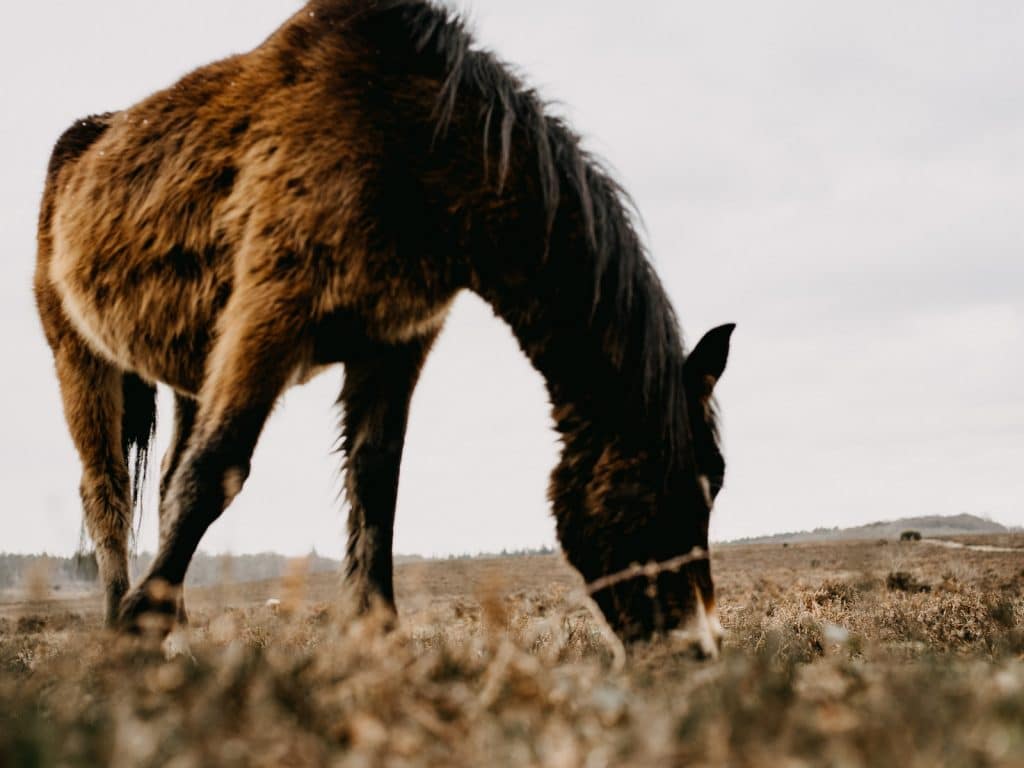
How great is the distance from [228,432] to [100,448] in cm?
257

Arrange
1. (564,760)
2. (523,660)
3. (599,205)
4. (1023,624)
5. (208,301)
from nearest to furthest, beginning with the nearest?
(564,760) → (523,660) → (599,205) → (208,301) → (1023,624)

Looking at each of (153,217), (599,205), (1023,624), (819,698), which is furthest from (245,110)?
(1023,624)

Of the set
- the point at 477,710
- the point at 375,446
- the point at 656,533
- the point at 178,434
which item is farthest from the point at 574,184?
the point at 178,434

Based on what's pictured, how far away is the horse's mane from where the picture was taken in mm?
3973

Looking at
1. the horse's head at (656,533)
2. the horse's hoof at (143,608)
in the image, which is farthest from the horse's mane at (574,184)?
the horse's hoof at (143,608)

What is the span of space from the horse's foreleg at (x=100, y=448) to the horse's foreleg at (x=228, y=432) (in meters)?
2.18

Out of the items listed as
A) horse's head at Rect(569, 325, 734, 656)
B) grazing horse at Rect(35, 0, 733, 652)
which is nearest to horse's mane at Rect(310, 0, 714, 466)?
grazing horse at Rect(35, 0, 733, 652)

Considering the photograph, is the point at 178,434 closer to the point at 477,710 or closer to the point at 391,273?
the point at 391,273

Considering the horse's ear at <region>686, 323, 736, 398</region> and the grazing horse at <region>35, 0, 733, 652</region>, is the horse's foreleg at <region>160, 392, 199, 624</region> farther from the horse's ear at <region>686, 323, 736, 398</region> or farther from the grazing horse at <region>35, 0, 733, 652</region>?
the horse's ear at <region>686, 323, 736, 398</region>

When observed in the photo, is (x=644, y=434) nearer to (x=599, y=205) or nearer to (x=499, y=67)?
(x=599, y=205)

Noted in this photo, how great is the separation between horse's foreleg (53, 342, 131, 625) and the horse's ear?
3916 mm

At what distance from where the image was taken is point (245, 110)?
458 centimetres

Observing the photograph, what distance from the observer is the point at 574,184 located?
427 centimetres

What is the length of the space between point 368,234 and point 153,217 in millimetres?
1451
